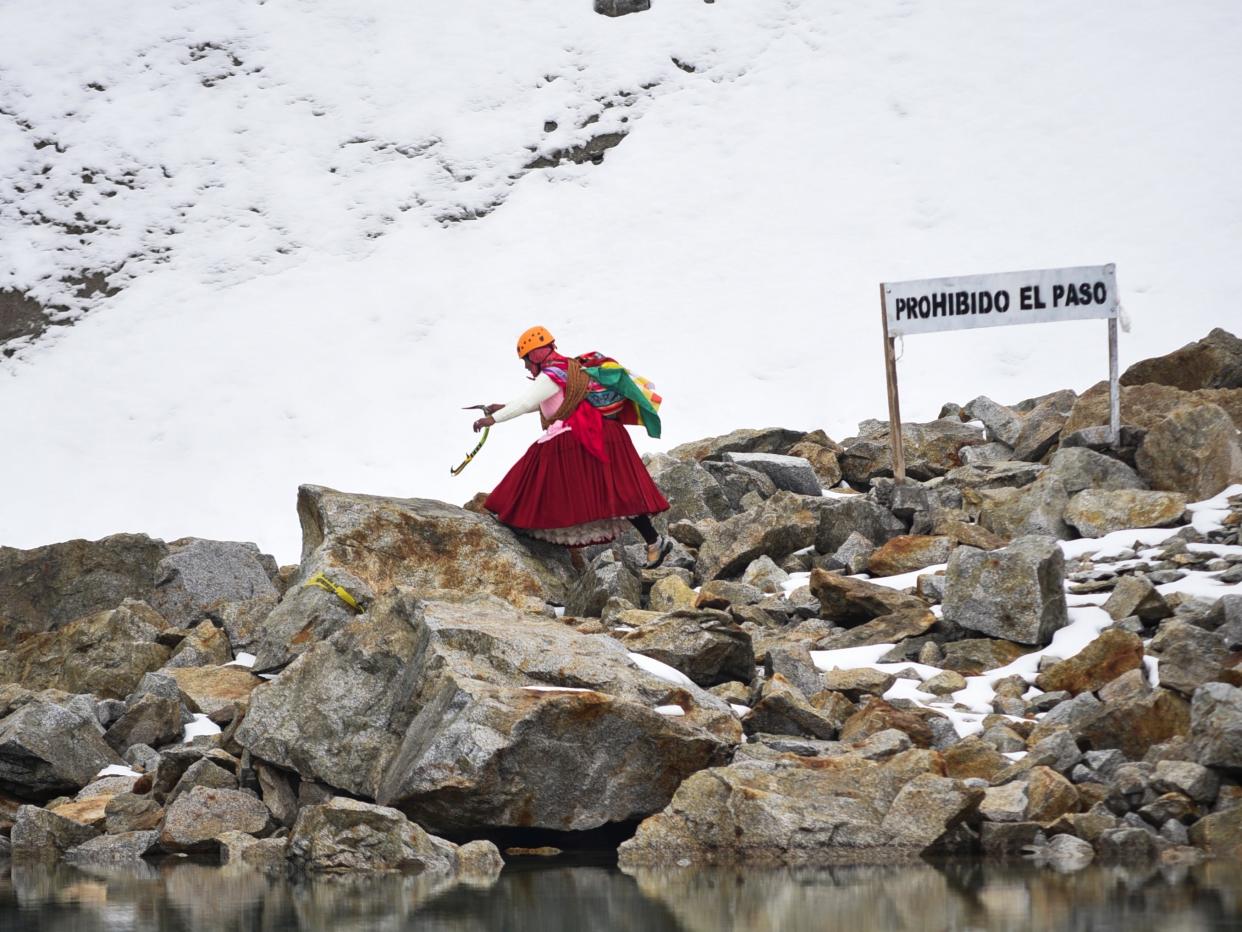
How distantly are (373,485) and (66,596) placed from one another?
7.74 m

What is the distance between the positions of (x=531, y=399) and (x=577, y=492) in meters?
0.68

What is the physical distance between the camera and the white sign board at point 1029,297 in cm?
1155

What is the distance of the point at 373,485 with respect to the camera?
63.7ft

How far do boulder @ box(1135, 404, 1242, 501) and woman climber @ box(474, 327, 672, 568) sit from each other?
10.5 feet

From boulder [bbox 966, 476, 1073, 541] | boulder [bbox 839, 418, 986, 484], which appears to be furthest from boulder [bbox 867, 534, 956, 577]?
boulder [bbox 839, 418, 986, 484]

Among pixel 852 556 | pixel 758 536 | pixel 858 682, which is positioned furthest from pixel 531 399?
pixel 858 682

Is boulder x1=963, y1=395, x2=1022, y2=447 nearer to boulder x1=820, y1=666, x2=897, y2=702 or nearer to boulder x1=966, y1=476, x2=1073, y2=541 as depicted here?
boulder x1=966, y1=476, x2=1073, y2=541

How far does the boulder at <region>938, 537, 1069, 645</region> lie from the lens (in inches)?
337

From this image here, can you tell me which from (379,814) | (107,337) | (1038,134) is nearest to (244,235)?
(107,337)

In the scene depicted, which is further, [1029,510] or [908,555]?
[1029,510]

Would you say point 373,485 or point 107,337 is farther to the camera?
point 107,337

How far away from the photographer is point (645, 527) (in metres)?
10.7

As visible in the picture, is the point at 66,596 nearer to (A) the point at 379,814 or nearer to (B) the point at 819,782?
(A) the point at 379,814

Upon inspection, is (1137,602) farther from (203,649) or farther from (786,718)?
(203,649)
